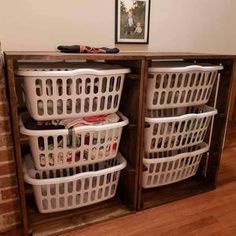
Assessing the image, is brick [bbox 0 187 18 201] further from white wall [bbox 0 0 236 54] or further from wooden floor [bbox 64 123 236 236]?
white wall [bbox 0 0 236 54]

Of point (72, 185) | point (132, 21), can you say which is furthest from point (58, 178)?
point (132, 21)

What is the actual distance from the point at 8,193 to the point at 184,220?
982 millimetres

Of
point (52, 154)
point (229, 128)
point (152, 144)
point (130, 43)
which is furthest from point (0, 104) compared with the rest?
point (229, 128)

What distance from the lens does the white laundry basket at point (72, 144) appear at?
1136 mm

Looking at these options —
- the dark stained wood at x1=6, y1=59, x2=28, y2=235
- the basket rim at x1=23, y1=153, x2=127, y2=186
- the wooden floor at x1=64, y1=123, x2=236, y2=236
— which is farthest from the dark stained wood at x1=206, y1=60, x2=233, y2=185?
the dark stained wood at x1=6, y1=59, x2=28, y2=235

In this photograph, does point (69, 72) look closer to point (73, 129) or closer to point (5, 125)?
point (73, 129)

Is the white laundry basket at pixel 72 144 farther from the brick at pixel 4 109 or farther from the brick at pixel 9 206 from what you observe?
the brick at pixel 9 206

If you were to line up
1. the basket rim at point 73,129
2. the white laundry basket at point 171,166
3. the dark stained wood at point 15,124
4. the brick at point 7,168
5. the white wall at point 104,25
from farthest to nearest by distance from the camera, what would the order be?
the white laundry basket at point 171,166, the white wall at point 104,25, the brick at point 7,168, the basket rim at point 73,129, the dark stained wood at point 15,124

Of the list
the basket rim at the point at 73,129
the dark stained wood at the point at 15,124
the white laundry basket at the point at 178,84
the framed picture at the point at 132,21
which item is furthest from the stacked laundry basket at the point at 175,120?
the dark stained wood at the point at 15,124

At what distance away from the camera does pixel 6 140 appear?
3.87ft

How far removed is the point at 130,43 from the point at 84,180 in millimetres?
949

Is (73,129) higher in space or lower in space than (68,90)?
lower

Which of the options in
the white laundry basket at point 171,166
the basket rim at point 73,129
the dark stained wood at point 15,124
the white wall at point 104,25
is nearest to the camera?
the dark stained wood at point 15,124

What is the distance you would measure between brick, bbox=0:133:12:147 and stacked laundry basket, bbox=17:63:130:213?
95mm
